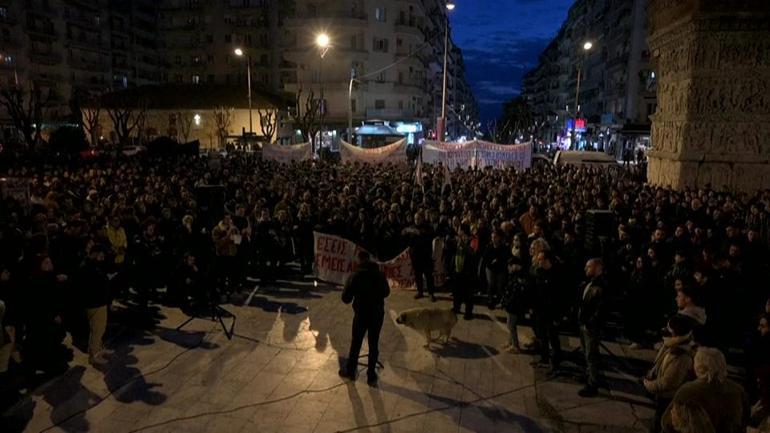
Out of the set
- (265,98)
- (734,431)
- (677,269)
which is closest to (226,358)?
(734,431)

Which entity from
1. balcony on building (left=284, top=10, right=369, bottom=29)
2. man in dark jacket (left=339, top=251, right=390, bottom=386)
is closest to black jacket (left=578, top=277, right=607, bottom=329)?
man in dark jacket (left=339, top=251, right=390, bottom=386)

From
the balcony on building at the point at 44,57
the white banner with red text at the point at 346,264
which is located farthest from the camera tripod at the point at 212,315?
the balcony on building at the point at 44,57

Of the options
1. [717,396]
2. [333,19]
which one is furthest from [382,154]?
[333,19]

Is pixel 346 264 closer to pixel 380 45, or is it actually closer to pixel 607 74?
pixel 380 45

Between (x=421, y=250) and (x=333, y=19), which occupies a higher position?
(x=333, y=19)

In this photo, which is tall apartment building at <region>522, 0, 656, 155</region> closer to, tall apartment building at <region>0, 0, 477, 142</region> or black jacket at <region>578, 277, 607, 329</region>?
tall apartment building at <region>0, 0, 477, 142</region>

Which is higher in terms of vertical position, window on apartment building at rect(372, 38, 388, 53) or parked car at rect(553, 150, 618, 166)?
window on apartment building at rect(372, 38, 388, 53)

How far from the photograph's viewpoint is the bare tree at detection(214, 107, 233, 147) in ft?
157

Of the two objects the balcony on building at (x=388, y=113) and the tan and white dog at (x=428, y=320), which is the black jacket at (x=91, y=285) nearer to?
the tan and white dog at (x=428, y=320)

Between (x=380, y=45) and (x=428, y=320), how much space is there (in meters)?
52.0

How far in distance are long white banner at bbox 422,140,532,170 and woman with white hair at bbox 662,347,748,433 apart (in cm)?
1682

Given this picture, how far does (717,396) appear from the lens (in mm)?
4285

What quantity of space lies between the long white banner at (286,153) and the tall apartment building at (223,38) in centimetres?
4126

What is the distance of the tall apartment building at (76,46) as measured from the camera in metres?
56.5
